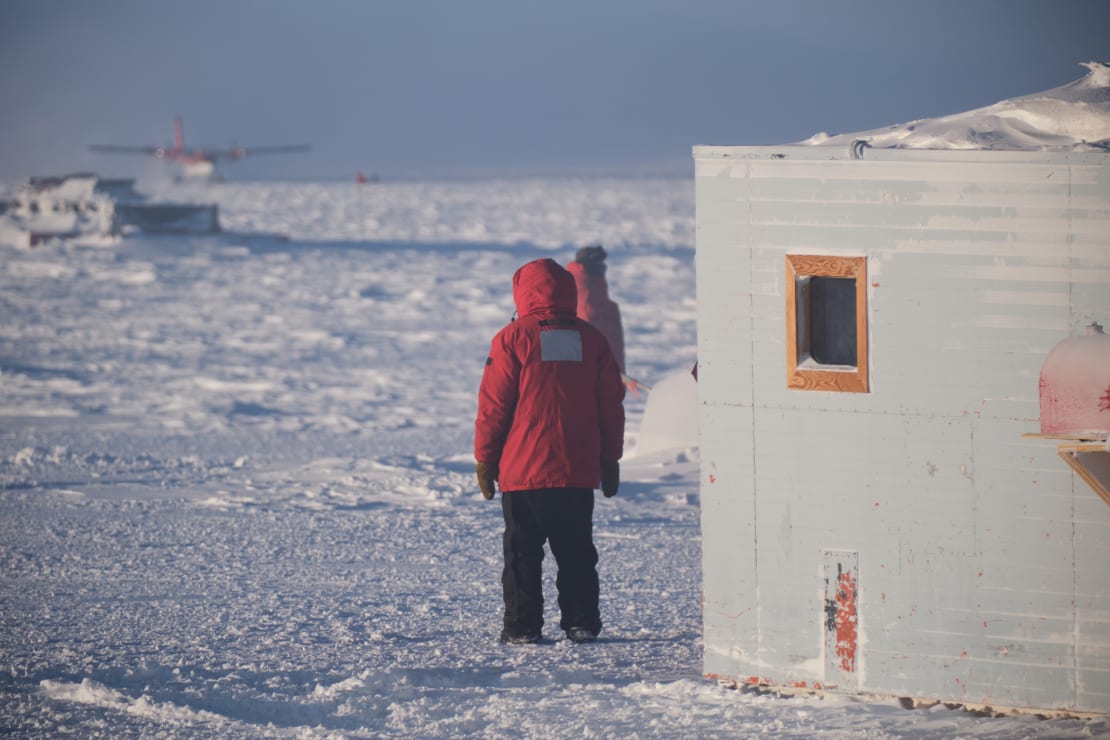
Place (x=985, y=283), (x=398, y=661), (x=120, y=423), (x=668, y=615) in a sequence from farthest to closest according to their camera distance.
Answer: (x=120, y=423) → (x=668, y=615) → (x=398, y=661) → (x=985, y=283)

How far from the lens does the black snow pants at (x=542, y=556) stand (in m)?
4.80

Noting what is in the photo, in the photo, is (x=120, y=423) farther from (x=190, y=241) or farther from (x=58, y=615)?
(x=190, y=241)

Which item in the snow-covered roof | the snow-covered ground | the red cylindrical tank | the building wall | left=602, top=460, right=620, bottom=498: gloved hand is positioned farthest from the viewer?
left=602, top=460, right=620, bottom=498: gloved hand

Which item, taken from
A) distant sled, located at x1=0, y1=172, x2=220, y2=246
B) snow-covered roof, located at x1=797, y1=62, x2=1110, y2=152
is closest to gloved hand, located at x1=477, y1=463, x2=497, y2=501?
snow-covered roof, located at x1=797, y1=62, x2=1110, y2=152

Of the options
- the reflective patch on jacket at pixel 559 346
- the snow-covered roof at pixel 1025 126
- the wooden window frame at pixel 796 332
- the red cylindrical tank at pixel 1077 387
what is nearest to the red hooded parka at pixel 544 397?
the reflective patch on jacket at pixel 559 346

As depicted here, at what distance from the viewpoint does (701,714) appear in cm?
403

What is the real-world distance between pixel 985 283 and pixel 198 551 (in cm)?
410

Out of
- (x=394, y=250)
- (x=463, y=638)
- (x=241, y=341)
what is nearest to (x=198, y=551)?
(x=463, y=638)

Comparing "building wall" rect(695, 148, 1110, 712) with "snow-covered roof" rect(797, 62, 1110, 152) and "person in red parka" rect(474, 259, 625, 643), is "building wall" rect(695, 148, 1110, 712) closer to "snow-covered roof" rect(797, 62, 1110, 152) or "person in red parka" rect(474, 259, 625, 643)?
"snow-covered roof" rect(797, 62, 1110, 152)

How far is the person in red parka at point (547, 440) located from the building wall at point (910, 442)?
0.65 m

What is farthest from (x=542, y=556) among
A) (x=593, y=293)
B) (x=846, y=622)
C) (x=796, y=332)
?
(x=593, y=293)

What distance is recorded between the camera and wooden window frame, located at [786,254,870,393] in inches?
158

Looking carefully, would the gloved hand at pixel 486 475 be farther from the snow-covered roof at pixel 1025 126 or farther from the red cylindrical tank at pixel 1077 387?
the red cylindrical tank at pixel 1077 387

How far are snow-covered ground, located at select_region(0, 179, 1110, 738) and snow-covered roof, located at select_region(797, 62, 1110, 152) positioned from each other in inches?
62.6
